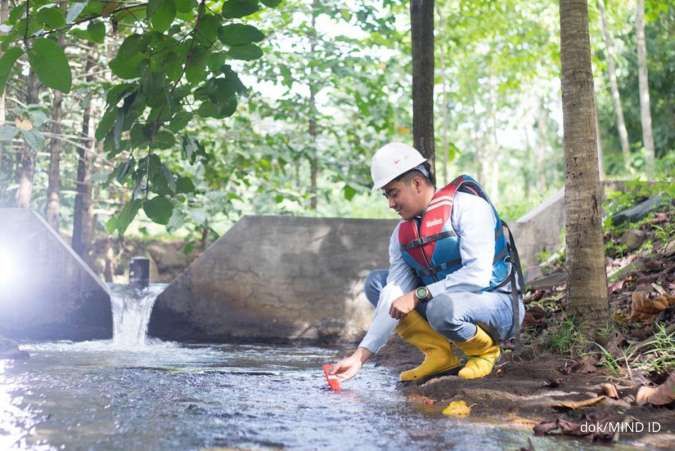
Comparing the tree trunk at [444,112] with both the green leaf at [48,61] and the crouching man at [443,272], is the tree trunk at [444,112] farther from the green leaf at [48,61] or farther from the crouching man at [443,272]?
the green leaf at [48,61]

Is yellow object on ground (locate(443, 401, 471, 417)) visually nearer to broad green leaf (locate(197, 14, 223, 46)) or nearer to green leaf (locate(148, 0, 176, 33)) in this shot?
broad green leaf (locate(197, 14, 223, 46))

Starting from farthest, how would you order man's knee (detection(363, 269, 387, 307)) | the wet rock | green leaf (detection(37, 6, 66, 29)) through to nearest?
the wet rock → man's knee (detection(363, 269, 387, 307)) → green leaf (detection(37, 6, 66, 29))

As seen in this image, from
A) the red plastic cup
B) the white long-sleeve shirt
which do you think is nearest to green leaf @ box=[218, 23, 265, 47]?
the white long-sleeve shirt

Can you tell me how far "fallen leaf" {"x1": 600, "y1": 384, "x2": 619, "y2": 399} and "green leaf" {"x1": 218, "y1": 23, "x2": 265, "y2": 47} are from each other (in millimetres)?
2308

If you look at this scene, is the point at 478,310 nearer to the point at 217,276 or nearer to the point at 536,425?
the point at 536,425

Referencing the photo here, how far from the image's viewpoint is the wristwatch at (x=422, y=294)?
454cm

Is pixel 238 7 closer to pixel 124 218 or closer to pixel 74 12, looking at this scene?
pixel 74 12

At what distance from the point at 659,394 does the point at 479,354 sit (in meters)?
1.20

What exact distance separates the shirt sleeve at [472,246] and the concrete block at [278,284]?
3869mm

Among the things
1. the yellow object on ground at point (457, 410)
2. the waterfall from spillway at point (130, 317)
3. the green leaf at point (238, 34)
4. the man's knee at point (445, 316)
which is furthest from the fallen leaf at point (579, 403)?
the waterfall from spillway at point (130, 317)

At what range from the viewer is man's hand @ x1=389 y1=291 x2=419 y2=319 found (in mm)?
4504

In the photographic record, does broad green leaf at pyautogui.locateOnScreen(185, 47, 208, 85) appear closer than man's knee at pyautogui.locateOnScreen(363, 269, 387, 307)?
Yes

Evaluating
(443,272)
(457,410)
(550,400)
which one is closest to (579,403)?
(550,400)

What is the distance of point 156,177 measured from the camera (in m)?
4.21
